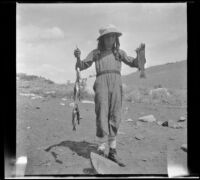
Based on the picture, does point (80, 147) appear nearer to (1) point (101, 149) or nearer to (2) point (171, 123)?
(1) point (101, 149)

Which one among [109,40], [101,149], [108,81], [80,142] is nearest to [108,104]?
[108,81]

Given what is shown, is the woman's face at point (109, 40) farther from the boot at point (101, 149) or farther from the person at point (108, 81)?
the boot at point (101, 149)

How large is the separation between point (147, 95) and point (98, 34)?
1.82 m

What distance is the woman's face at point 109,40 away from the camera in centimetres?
543

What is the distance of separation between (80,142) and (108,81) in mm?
1194

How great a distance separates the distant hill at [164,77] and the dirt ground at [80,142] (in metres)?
0.45

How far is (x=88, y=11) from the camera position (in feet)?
18.9

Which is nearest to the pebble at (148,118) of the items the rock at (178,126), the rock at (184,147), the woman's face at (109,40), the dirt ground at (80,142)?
the dirt ground at (80,142)

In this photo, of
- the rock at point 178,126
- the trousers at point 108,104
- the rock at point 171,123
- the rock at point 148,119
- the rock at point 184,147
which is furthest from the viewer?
the rock at point 148,119

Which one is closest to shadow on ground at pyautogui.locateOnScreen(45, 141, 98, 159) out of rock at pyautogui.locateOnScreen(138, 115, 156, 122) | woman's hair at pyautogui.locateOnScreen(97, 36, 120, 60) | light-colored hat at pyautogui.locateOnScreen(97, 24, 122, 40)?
rock at pyautogui.locateOnScreen(138, 115, 156, 122)

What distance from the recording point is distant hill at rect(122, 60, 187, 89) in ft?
18.8
